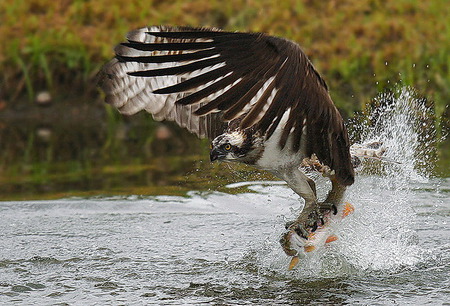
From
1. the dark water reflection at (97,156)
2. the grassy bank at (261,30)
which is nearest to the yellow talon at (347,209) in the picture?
the dark water reflection at (97,156)

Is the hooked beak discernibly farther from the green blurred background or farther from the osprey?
the green blurred background

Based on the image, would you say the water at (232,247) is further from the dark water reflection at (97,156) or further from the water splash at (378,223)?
the dark water reflection at (97,156)

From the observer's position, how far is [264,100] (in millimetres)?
4168

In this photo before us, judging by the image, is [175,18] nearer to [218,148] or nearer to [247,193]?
[247,193]

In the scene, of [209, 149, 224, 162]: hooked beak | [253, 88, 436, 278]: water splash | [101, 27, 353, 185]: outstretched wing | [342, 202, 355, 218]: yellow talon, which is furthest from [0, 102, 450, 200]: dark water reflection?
[101, 27, 353, 185]: outstretched wing

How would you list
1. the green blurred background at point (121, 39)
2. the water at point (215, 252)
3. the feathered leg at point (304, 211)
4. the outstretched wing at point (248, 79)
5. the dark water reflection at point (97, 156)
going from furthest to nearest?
the green blurred background at point (121, 39) → the dark water reflection at point (97, 156) → the feathered leg at point (304, 211) → the water at point (215, 252) → the outstretched wing at point (248, 79)

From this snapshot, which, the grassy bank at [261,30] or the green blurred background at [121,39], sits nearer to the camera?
the green blurred background at [121,39]

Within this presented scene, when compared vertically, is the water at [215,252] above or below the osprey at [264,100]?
below

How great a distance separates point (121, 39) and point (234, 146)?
5894 millimetres

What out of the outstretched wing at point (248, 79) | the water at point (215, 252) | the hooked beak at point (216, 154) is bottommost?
the water at point (215, 252)

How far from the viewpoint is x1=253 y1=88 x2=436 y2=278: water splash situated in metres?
5.21

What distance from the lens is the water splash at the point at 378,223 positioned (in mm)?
5215

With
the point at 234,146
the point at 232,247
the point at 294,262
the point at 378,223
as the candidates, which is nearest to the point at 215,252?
the point at 232,247

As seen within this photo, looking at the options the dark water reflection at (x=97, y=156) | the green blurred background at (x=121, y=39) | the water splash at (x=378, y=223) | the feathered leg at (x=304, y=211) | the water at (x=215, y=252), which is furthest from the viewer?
the green blurred background at (x=121, y=39)
